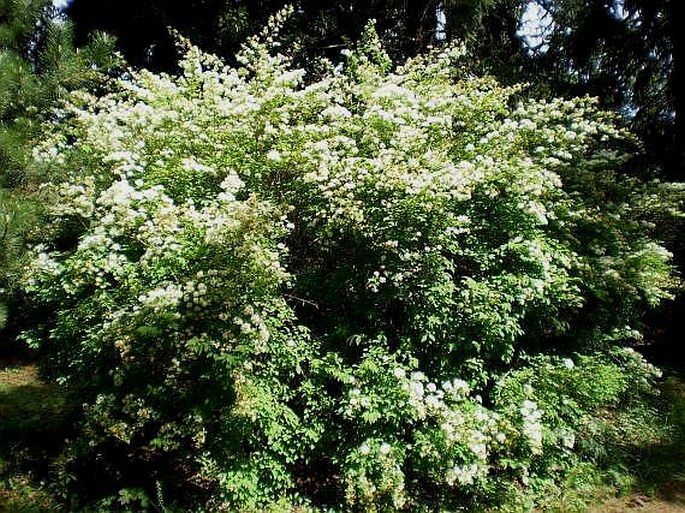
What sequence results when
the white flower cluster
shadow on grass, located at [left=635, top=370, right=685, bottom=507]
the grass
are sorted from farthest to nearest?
shadow on grass, located at [left=635, top=370, right=685, bottom=507]
the grass
the white flower cluster

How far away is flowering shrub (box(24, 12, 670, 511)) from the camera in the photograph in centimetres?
371

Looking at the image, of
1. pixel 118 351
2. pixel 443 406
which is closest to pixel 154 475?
pixel 118 351

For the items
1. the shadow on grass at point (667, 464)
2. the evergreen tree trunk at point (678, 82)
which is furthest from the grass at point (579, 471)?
the evergreen tree trunk at point (678, 82)

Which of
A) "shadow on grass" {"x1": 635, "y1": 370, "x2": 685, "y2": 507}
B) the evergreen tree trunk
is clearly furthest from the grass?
the evergreen tree trunk

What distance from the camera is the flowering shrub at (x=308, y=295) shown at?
3.71 m

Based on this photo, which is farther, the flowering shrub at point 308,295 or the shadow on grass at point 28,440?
the shadow on grass at point 28,440

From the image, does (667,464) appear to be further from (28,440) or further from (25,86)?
(25,86)

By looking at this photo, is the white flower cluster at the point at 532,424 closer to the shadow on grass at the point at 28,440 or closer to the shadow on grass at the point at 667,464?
the shadow on grass at the point at 667,464

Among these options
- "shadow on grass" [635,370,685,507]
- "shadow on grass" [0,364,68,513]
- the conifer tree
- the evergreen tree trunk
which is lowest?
"shadow on grass" [0,364,68,513]

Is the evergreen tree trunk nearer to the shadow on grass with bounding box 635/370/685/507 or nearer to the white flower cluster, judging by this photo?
the shadow on grass with bounding box 635/370/685/507

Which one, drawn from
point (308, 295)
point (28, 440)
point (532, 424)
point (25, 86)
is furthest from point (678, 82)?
point (28, 440)

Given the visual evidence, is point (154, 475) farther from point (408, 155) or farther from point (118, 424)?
point (408, 155)

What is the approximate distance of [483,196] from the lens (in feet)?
15.1

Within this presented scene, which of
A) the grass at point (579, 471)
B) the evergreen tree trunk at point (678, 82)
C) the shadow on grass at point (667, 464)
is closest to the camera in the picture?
the grass at point (579, 471)
